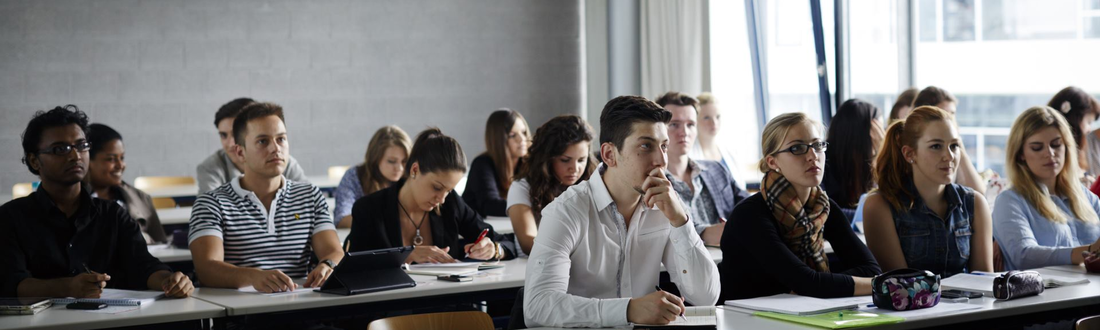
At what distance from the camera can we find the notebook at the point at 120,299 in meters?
2.86

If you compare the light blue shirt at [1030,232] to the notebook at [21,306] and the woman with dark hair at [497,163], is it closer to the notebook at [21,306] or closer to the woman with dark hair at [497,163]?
the woman with dark hair at [497,163]

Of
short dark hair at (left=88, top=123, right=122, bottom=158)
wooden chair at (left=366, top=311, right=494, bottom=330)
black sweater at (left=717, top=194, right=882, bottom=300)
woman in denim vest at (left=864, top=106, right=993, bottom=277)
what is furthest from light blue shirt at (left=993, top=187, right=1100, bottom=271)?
short dark hair at (left=88, top=123, right=122, bottom=158)

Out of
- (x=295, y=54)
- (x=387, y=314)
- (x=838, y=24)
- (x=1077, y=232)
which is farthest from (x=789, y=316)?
(x=295, y=54)

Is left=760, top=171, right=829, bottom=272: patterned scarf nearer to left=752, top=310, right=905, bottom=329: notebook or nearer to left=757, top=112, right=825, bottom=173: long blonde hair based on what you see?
left=757, top=112, right=825, bottom=173: long blonde hair

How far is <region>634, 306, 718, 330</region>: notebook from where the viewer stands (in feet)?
7.46

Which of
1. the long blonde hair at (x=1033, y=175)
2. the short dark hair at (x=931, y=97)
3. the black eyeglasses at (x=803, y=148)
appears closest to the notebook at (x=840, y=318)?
A: the black eyeglasses at (x=803, y=148)

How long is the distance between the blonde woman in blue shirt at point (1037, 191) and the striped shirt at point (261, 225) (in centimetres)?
247

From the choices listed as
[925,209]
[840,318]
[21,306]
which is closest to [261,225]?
[21,306]

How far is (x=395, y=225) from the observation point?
11.9 feet

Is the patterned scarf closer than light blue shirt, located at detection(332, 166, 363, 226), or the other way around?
the patterned scarf

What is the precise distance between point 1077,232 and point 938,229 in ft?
2.68

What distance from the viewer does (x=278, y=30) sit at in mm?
7824

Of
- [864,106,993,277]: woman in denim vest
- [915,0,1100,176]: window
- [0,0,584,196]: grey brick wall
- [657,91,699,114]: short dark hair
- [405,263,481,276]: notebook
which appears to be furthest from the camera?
[0,0,584,196]: grey brick wall

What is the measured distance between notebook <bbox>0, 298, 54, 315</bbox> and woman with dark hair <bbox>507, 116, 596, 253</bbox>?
1.75 metres
